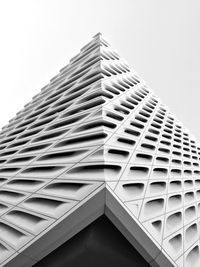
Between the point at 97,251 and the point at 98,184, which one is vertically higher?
the point at 98,184

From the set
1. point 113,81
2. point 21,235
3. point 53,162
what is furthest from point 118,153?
point 113,81

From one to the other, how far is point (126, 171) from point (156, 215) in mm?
2085

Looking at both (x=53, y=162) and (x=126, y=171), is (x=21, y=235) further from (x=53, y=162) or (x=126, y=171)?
(x=126, y=171)

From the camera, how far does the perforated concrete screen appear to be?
A: 401 inches

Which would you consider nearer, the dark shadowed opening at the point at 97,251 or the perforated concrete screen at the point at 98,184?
the perforated concrete screen at the point at 98,184

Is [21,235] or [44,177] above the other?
[44,177]

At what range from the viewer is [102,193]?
32.9 ft

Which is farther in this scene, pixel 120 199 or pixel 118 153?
pixel 118 153

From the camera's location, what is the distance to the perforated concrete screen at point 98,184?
10180 mm

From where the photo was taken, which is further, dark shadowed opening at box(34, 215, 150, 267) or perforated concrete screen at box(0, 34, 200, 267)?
dark shadowed opening at box(34, 215, 150, 267)

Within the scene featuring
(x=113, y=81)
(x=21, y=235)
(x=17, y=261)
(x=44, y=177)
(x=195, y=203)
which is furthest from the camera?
(x=113, y=81)

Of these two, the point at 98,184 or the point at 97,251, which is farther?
the point at 97,251

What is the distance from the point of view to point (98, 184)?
404 inches

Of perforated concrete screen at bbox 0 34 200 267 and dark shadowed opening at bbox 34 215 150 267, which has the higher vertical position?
perforated concrete screen at bbox 0 34 200 267
